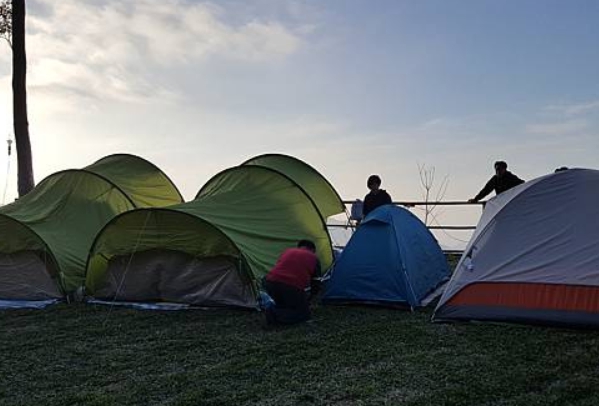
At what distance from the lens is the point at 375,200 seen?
351 inches

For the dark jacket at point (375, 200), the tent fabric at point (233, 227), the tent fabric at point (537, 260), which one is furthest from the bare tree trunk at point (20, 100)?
the tent fabric at point (537, 260)

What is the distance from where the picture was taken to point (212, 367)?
4.92 meters

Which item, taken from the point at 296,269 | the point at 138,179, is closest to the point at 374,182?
the point at 296,269

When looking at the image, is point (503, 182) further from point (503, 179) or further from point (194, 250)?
point (194, 250)

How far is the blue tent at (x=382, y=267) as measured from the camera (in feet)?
23.4

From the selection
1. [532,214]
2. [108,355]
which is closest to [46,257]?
[108,355]

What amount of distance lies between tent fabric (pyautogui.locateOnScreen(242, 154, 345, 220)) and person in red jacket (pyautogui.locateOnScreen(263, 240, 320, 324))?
3.70 meters

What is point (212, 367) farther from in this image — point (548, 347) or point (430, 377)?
point (548, 347)

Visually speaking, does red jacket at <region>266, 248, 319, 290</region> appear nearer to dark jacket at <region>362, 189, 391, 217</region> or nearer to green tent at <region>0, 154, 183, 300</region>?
dark jacket at <region>362, 189, 391, 217</region>

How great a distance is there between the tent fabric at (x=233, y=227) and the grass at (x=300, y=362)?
1030mm

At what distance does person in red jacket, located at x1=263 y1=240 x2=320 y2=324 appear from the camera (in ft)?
21.0

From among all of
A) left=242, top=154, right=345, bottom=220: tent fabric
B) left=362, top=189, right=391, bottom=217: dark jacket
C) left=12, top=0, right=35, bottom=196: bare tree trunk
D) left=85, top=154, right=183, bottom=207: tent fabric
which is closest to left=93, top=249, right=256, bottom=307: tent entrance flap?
left=85, top=154, right=183, bottom=207: tent fabric

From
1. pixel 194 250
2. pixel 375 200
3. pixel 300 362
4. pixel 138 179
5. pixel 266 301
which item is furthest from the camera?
pixel 138 179

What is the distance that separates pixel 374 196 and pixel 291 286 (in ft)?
9.30
